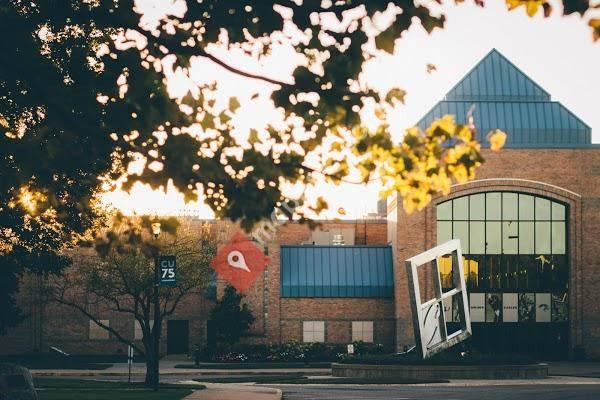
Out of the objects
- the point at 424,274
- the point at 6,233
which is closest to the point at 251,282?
the point at 424,274

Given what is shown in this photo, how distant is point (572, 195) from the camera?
58.1 m

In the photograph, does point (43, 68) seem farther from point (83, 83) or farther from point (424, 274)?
point (424, 274)

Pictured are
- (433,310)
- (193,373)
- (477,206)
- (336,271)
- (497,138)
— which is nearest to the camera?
(497,138)

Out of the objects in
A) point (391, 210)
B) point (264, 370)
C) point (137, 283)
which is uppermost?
point (391, 210)

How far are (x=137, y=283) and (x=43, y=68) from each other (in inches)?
1228

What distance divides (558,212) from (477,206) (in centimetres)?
413

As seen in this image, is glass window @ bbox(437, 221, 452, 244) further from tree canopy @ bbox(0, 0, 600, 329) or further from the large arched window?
tree canopy @ bbox(0, 0, 600, 329)

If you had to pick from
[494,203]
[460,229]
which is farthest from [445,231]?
[494,203]

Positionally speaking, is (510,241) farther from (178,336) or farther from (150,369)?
(150,369)

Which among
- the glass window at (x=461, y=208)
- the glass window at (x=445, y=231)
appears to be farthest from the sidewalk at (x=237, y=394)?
the glass window at (x=461, y=208)

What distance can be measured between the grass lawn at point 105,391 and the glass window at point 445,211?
24.5 metres

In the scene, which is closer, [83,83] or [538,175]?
[83,83]

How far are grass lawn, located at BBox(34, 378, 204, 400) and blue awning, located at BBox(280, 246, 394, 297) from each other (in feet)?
72.2

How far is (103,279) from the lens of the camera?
44.0 m
